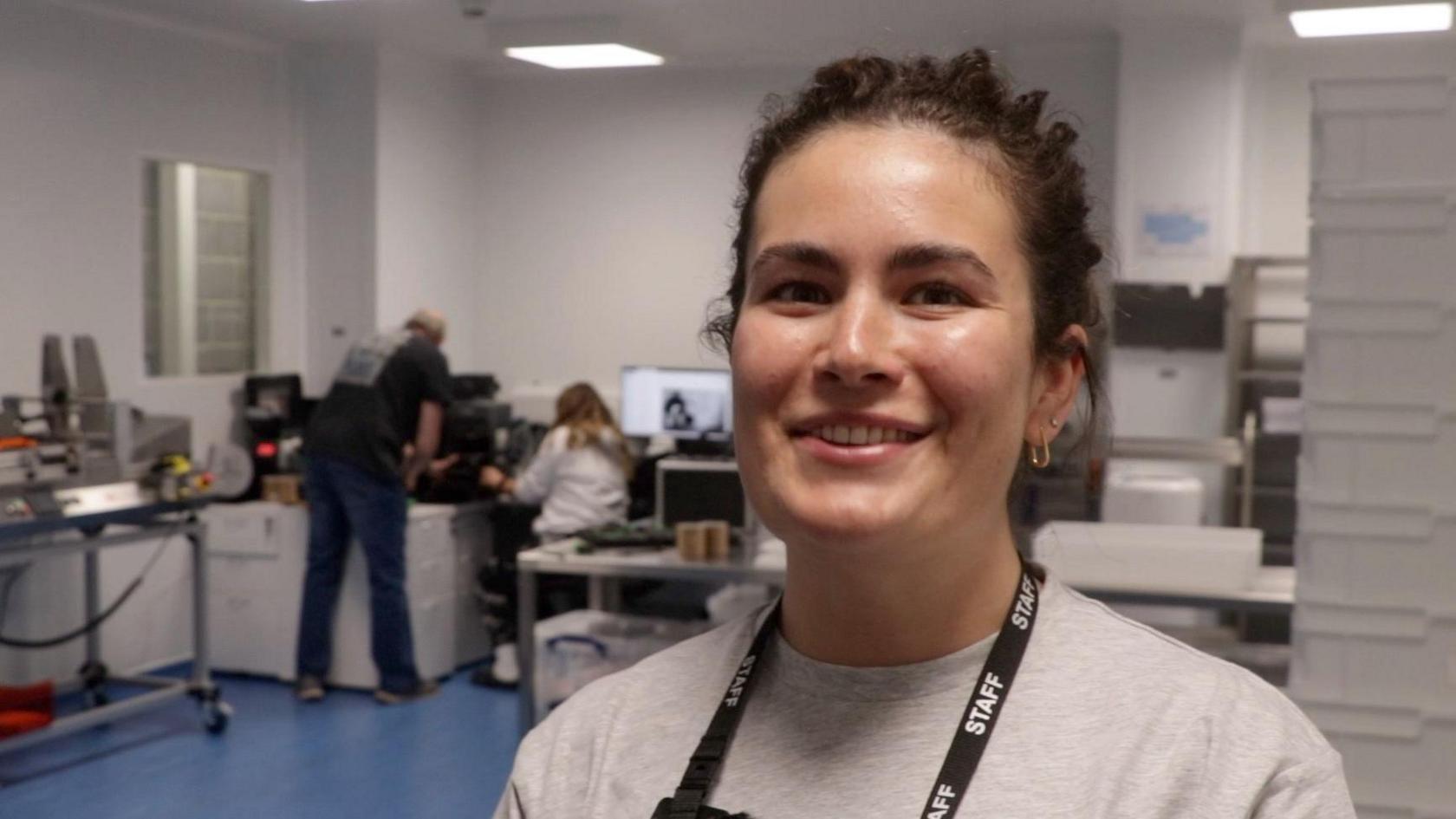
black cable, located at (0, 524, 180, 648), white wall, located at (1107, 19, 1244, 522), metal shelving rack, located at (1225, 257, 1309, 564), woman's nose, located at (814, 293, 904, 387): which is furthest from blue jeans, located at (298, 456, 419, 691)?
woman's nose, located at (814, 293, 904, 387)

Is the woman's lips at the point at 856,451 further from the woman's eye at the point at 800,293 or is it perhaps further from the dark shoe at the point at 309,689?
the dark shoe at the point at 309,689

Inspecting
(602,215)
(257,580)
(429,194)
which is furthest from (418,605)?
(602,215)

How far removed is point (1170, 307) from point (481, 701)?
329 cm

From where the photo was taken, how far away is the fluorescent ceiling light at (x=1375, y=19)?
15.9 feet

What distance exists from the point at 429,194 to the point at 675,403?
164 centimetres

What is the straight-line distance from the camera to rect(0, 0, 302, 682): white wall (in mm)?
5492

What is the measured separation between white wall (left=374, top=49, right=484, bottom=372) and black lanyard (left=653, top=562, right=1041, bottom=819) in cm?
600

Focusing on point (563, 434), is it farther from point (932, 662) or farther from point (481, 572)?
point (932, 662)

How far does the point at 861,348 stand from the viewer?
0.97 metres

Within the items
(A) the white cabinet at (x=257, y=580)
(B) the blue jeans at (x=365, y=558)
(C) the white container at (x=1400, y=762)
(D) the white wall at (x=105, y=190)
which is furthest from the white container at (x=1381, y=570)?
(D) the white wall at (x=105, y=190)

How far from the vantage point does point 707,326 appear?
1.36 m

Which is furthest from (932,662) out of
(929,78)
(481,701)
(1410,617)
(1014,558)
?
(481,701)

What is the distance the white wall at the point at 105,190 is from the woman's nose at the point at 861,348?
16.8 ft

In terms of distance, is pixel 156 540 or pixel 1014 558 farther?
pixel 156 540
